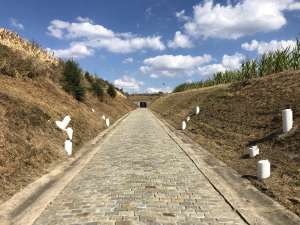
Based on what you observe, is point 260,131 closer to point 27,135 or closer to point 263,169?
point 263,169

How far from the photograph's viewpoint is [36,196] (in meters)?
8.43

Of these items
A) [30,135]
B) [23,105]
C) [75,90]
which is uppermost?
[75,90]

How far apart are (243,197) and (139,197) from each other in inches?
93.3

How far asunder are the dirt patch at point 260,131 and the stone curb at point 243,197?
26cm

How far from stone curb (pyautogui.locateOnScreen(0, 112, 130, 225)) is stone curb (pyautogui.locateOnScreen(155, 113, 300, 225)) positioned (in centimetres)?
392

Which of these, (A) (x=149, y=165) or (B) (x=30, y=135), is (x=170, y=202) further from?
(B) (x=30, y=135)

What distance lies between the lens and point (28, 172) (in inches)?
410

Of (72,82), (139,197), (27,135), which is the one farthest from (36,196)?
(72,82)

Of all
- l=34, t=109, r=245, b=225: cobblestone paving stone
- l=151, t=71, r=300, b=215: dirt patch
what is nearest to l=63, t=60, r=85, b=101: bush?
l=151, t=71, r=300, b=215: dirt patch

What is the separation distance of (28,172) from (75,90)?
20.1 m

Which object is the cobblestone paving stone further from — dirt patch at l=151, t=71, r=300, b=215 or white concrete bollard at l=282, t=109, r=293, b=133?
white concrete bollard at l=282, t=109, r=293, b=133

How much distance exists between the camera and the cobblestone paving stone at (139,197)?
6.82 metres

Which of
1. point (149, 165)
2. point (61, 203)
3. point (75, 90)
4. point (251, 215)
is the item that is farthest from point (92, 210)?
point (75, 90)

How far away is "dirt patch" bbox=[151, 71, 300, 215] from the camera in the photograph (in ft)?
31.9
